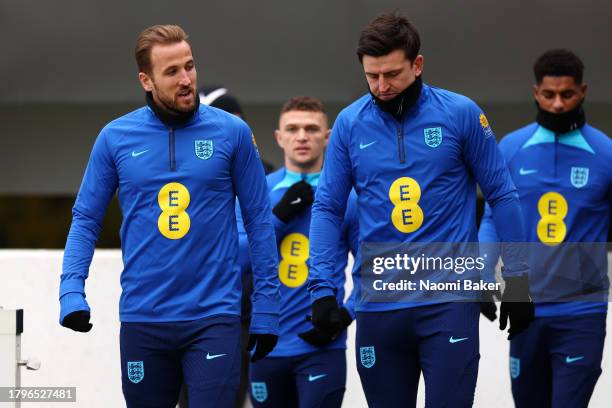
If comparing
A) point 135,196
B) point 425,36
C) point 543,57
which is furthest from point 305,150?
point 425,36

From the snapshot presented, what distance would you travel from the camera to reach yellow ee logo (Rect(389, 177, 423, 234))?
16.8ft

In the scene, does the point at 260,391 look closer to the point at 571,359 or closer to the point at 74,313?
the point at 571,359

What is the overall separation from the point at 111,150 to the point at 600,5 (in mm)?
5948

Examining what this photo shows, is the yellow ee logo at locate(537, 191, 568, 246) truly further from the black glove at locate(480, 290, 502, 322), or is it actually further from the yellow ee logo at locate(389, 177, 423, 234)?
the yellow ee logo at locate(389, 177, 423, 234)

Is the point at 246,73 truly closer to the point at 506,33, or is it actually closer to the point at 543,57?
the point at 506,33

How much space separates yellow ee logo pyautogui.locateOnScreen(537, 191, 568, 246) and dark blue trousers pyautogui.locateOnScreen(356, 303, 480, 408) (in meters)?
1.44

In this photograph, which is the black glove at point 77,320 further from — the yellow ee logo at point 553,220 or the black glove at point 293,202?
the yellow ee logo at point 553,220

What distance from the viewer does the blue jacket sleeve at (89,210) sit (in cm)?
511

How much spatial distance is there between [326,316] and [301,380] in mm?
1258

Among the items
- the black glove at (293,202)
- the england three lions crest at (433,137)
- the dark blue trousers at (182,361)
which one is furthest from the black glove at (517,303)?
the black glove at (293,202)

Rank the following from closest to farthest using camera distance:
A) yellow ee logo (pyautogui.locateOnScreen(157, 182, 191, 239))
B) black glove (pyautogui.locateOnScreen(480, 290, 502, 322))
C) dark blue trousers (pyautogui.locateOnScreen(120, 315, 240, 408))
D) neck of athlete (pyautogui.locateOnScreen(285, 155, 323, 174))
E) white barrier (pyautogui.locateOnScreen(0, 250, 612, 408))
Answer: dark blue trousers (pyautogui.locateOnScreen(120, 315, 240, 408))
yellow ee logo (pyautogui.locateOnScreen(157, 182, 191, 239))
black glove (pyautogui.locateOnScreen(480, 290, 502, 322))
neck of athlete (pyautogui.locateOnScreen(285, 155, 323, 174))
white barrier (pyautogui.locateOnScreen(0, 250, 612, 408))

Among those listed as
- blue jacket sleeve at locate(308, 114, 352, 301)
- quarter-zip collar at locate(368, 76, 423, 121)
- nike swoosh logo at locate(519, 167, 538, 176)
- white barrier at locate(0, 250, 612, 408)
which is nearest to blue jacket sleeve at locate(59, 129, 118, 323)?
blue jacket sleeve at locate(308, 114, 352, 301)

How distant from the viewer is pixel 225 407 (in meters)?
4.92

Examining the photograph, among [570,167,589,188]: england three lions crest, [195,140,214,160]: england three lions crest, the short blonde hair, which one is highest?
the short blonde hair
